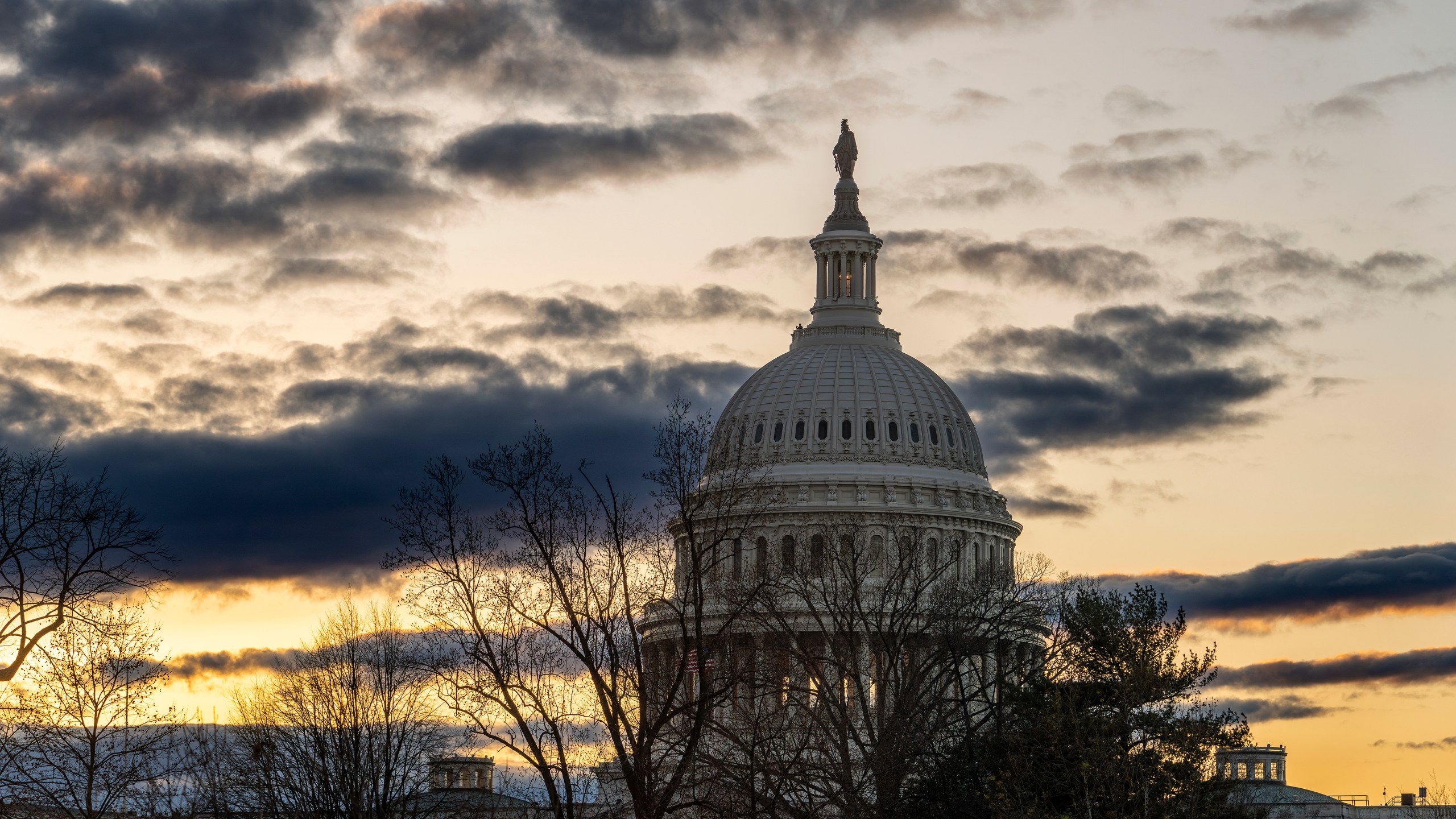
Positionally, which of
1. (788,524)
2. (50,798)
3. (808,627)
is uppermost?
(788,524)

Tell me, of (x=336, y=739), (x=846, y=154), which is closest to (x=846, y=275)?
(x=846, y=154)

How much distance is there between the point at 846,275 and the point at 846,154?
10.2m

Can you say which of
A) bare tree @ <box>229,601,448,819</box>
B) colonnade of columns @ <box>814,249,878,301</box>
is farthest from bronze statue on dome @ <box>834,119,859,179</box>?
bare tree @ <box>229,601,448,819</box>

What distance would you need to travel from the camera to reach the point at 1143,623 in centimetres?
5853

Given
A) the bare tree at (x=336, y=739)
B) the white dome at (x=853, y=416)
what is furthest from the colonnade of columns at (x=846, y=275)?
the bare tree at (x=336, y=739)

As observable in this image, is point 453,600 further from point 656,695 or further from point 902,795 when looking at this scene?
point 902,795

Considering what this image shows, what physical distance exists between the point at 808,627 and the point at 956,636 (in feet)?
90.8

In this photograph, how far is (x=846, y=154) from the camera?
143 metres

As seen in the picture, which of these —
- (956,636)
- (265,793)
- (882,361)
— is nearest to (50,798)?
(265,793)

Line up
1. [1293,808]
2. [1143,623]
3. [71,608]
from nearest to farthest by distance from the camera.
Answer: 1. [71,608]
2. [1143,623]
3. [1293,808]

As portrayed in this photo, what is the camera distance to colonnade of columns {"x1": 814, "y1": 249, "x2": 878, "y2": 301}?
13738 cm

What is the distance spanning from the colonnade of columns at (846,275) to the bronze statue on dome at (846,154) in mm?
7010

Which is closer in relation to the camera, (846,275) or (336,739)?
(336,739)

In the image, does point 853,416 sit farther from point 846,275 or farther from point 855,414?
point 846,275
